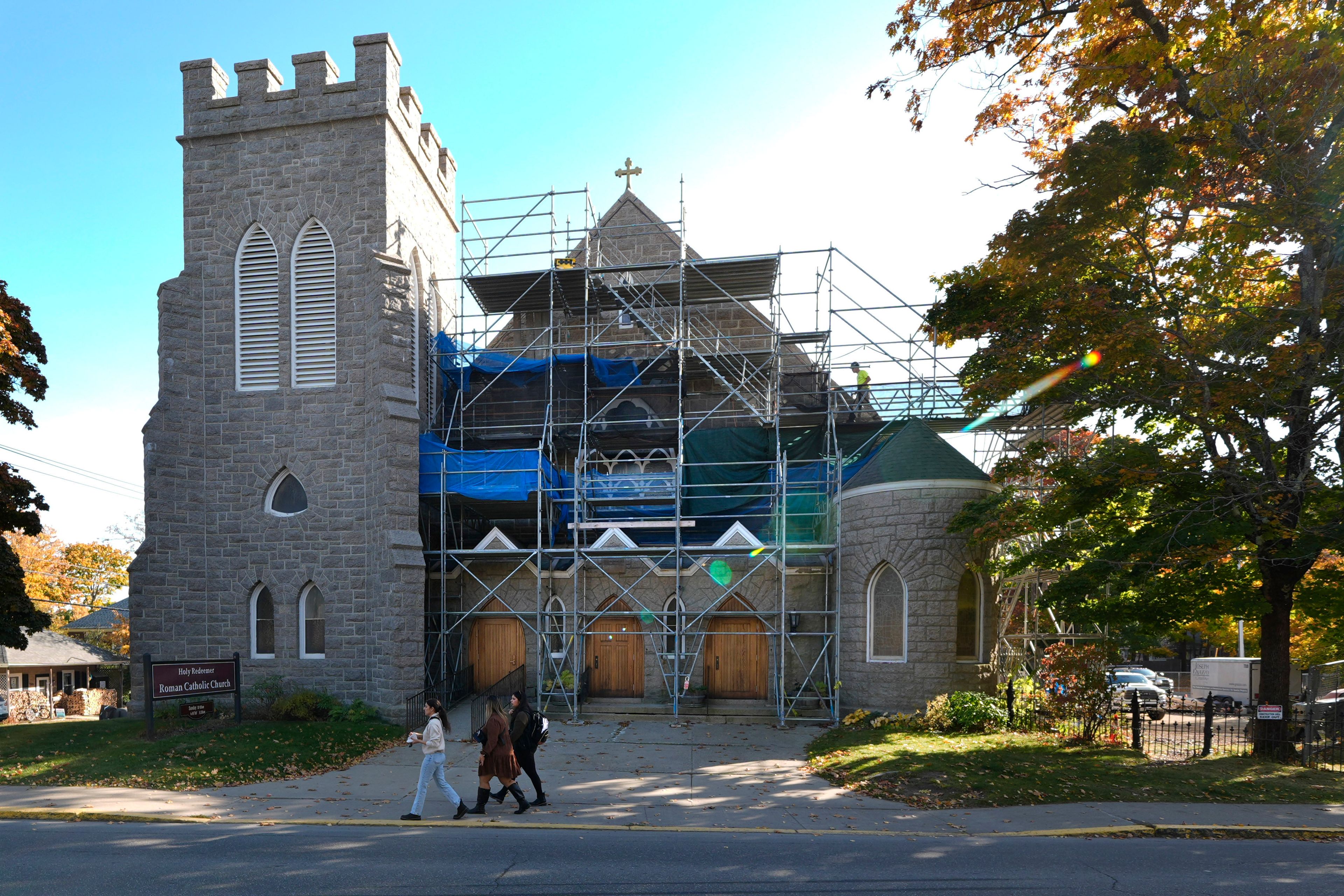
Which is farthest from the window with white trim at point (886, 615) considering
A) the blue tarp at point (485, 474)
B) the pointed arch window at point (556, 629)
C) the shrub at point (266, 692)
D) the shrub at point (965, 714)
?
the shrub at point (266, 692)

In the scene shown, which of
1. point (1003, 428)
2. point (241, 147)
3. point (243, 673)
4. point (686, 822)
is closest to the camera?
point (686, 822)

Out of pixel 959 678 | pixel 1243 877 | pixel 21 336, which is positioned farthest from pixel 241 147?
pixel 1243 877

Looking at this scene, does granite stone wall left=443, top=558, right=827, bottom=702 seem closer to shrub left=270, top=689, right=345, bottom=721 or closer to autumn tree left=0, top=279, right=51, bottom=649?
shrub left=270, top=689, right=345, bottom=721

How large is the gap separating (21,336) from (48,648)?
800 inches

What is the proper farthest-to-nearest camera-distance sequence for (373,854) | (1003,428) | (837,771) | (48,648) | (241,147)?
(48,648)
(1003,428)
(241,147)
(837,771)
(373,854)

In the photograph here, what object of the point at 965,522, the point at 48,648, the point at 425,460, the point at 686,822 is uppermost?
the point at 425,460

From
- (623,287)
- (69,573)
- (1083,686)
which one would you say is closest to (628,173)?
(623,287)

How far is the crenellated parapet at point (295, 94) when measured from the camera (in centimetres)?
1786

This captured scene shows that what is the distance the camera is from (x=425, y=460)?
728 inches

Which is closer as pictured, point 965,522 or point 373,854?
point 373,854

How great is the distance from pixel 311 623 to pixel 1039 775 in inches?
559

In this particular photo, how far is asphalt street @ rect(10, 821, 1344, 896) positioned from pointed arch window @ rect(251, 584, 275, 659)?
26.1ft

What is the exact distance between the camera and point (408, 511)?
16953mm

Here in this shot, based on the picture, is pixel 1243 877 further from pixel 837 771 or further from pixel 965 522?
pixel 965 522
